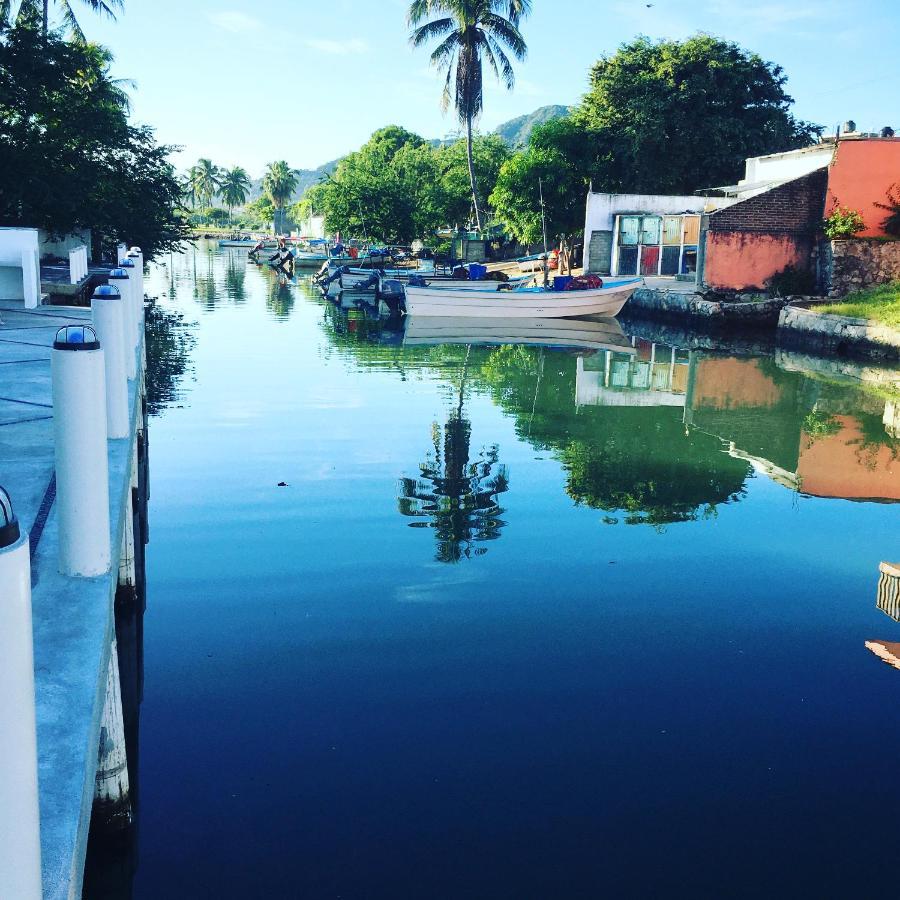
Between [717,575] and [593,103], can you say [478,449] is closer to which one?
[717,575]

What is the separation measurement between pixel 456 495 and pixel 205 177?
152 meters

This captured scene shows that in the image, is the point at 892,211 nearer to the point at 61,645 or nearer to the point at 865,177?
the point at 865,177

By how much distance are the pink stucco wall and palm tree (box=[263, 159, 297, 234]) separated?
111097 mm

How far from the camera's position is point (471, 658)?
6461 mm

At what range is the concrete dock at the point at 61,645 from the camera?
2742 millimetres

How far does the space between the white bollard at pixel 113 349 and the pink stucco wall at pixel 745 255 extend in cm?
2565

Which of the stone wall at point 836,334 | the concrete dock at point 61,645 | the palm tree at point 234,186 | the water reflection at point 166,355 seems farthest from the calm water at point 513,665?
the palm tree at point 234,186

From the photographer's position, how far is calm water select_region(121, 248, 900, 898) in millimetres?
Answer: 4465

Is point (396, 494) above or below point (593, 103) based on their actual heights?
below

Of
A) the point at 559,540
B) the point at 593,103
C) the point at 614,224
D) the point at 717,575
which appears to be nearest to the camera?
the point at 717,575

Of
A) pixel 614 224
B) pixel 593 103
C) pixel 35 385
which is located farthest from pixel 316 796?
pixel 593 103

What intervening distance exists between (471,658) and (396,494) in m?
4.15

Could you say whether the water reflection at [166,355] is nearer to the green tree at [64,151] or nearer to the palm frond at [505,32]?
the green tree at [64,151]

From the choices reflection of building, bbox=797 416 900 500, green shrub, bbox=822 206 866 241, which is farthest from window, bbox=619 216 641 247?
reflection of building, bbox=797 416 900 500
